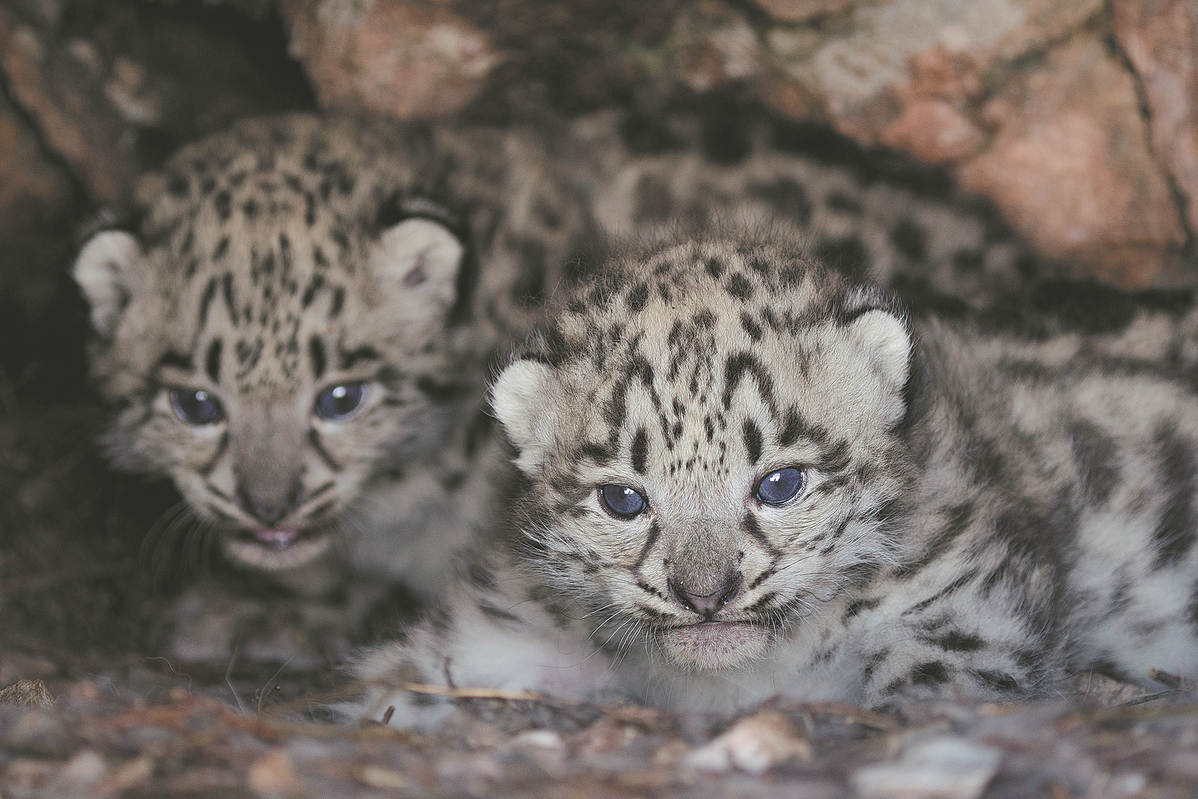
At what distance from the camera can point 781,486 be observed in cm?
350

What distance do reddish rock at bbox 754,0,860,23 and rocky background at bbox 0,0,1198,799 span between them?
0.01 m

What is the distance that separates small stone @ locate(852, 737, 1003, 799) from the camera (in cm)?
268

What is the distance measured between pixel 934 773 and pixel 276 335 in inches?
120

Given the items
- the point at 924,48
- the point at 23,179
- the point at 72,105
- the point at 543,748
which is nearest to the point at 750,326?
the point at 543,748

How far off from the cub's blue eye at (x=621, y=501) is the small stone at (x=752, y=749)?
76 centimetres

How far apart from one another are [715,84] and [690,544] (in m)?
3.01

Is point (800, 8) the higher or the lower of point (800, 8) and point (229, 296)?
the higher

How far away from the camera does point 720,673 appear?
3.80m

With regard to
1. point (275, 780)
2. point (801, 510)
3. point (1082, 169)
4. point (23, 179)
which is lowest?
point (275, 780)

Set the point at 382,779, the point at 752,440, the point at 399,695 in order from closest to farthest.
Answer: the point at 382,779
the point at 752,440
the point at 399,695

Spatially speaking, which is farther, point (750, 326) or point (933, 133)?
point (933, 133)

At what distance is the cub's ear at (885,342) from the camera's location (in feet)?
11.8

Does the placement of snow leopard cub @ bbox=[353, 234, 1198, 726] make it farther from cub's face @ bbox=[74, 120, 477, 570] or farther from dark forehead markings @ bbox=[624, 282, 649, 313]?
cub's face @ bbox=[74, 120, 477, 570]

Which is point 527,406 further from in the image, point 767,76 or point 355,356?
point 767,76
